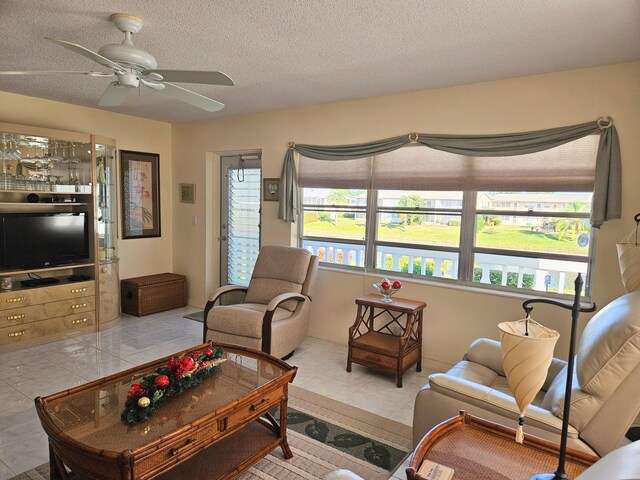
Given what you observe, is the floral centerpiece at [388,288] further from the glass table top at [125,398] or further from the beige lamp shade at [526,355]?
the beige lamp shade at [526,355]

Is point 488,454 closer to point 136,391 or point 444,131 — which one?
point 136,391

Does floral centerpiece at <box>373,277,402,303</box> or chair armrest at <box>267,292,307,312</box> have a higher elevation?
floral centerpiece at <box>373,277,402,303</box>

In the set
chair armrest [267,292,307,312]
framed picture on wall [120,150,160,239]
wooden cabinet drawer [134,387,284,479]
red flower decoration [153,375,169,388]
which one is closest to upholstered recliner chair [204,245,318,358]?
chair armrest [267,292,307,312]

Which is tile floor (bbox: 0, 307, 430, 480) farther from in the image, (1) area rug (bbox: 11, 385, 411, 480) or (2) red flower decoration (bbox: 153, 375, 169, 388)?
(2) red flower decoration (bbox: 153, 375, 169, 388)

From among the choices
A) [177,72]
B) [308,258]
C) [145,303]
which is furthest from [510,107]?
[145,303]

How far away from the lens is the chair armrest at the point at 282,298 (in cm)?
348

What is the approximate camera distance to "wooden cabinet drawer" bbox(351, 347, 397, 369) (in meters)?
3.32

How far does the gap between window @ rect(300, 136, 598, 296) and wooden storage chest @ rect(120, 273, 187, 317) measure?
210cm

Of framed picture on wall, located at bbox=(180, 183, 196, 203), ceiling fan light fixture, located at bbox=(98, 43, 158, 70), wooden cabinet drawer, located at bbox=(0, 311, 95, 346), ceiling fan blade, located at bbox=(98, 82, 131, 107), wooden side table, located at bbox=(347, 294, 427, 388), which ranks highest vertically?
ceiling fan light fixture, located at bbox=(98, 43, 158, 70)

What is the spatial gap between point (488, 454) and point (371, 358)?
6.15 feet

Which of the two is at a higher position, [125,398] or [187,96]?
[187,96]

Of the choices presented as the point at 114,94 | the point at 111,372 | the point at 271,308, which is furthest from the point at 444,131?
the point at 111,372

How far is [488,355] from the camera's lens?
8.58ft

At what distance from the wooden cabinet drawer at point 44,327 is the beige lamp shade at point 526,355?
14.3ft
